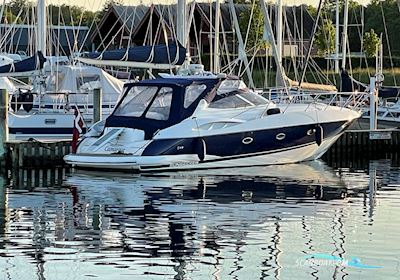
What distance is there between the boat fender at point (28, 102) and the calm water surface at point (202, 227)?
30.9 ft

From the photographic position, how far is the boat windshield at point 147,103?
2827cm

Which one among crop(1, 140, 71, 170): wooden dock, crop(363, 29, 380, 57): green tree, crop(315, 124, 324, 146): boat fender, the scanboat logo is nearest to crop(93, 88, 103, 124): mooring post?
crop(1, 140, 71, 170): wooden dock

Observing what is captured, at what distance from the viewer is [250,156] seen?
1139 inches

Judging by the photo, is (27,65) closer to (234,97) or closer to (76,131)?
(76,131)

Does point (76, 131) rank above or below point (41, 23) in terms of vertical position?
below

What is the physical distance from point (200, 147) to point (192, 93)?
4.85ft

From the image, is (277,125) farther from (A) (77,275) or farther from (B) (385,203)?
(A) (77,275)

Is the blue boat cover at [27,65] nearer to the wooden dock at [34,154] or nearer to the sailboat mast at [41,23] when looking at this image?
the sailboat mast at [41,23]

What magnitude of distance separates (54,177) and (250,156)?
5111 mm

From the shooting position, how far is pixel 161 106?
2839cm

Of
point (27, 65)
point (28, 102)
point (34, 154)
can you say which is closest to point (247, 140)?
point (34, 154)

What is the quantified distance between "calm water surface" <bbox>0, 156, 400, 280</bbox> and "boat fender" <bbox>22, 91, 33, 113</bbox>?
9.43 m

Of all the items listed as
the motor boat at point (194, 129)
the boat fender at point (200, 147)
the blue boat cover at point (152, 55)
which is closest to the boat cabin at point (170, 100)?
the motor boat at point (194, 129)

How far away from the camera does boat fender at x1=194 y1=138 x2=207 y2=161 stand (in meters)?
27.9
